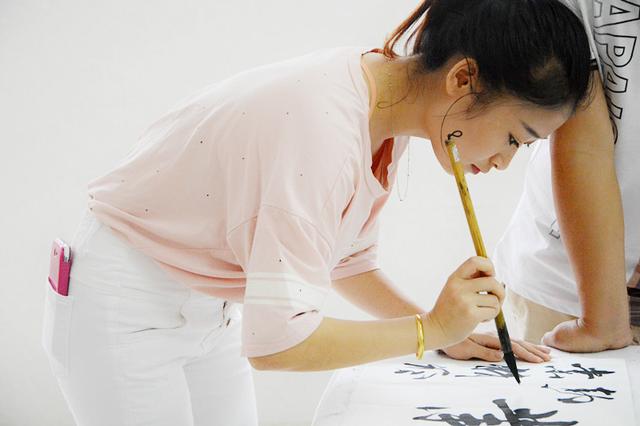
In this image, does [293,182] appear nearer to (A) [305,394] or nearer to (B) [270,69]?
(B) [270,69]

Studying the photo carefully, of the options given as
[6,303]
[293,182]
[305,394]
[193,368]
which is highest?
[293,182]

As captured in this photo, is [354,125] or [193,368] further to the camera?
[193,368]

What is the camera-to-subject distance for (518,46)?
67 cm

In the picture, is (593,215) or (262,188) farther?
(593,215)

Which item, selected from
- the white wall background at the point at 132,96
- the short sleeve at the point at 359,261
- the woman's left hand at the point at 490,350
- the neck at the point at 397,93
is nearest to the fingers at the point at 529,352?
the woman's left hand at the point at 490,350

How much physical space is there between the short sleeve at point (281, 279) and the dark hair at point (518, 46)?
22cm

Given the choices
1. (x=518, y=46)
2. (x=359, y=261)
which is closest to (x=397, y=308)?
(x=359, y=261)

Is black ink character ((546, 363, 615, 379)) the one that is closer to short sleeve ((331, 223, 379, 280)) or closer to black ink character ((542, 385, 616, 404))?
black ink character ((542, 385, 616, 404))

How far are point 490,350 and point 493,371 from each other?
0.15 ft

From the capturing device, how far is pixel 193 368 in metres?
0.92

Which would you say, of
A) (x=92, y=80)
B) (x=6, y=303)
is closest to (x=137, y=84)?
(x=92, y=80)

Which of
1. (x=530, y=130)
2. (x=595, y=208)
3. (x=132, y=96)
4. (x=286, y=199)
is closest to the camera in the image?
(x=286, y=199)

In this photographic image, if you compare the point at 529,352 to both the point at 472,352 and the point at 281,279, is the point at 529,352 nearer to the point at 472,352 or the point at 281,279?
the point at 472,352

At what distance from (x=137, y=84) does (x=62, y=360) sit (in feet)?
3.06
